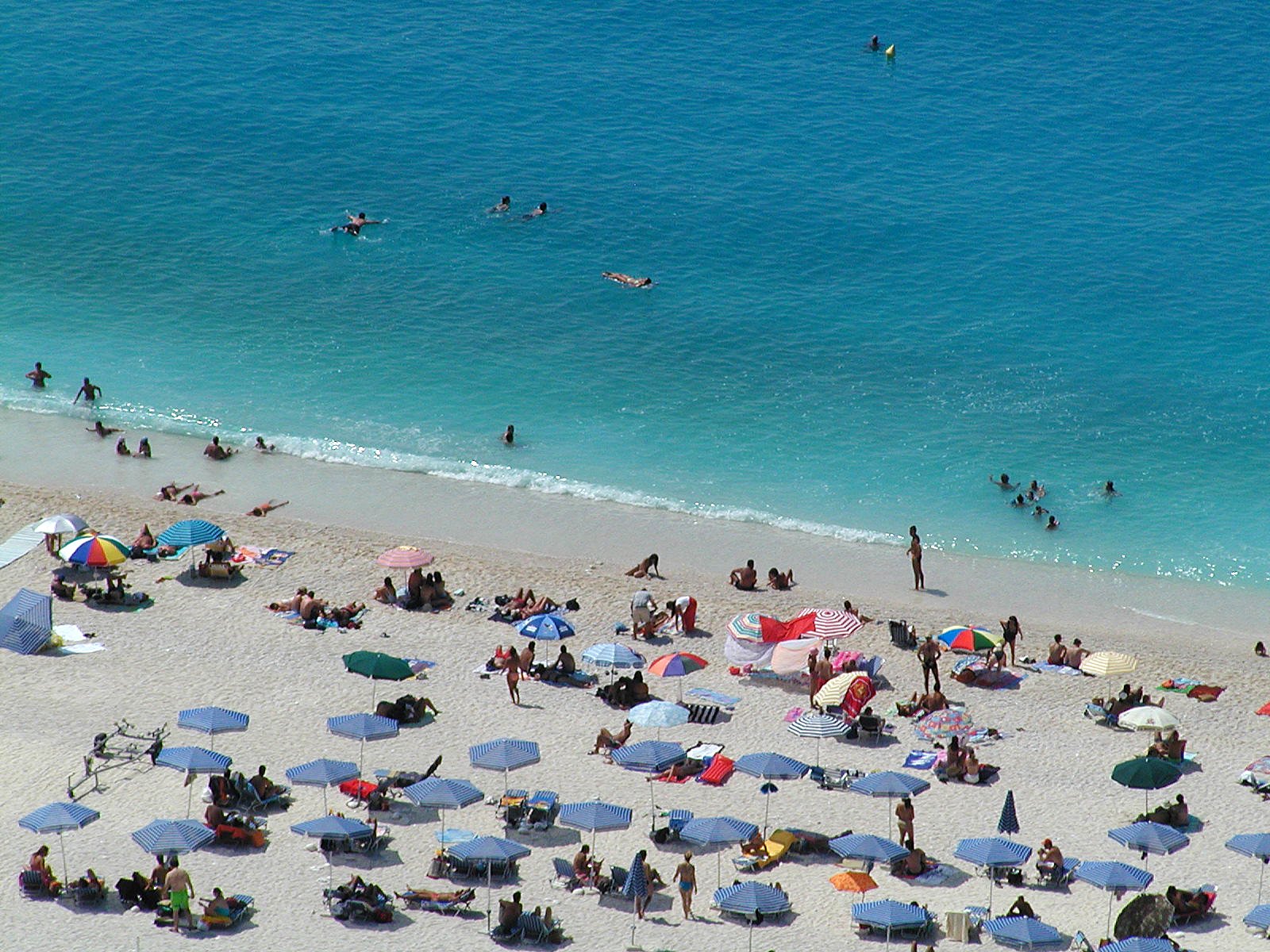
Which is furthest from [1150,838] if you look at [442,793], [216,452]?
[216,452]

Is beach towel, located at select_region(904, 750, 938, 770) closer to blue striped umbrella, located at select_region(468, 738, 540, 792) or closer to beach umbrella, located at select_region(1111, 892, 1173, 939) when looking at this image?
beach umbrella, located at select_region(1111, 892, 1173, 939)

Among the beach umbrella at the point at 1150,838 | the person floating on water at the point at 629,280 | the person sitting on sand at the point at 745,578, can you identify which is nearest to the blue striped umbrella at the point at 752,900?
the beach umbrella at the point at 1150,838

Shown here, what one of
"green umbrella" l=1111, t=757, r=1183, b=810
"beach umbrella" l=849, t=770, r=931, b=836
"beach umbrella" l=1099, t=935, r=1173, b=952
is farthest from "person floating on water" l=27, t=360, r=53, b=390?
"beach umbrella" l=1099, t=935, r=1173, b=952

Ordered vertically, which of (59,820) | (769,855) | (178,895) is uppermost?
(769,855)

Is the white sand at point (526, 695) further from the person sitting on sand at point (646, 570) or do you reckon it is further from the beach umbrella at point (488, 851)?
the person sitting on sand at point (646, 570)

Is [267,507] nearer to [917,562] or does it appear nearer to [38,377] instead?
[38,377]

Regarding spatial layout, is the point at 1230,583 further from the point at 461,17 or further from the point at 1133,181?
the point at 461,17
